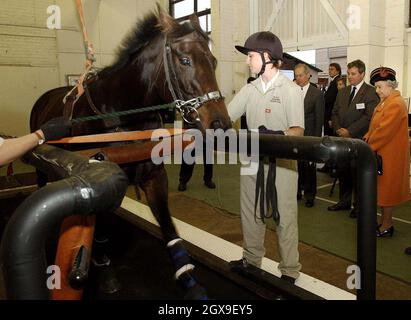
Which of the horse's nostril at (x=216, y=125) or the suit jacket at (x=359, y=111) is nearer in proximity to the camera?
the horse's nostril at (x=216, y=125)

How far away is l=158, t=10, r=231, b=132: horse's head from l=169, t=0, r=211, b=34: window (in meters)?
7.21

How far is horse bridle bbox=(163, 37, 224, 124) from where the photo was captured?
209cm

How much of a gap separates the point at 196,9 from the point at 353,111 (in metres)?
6.94

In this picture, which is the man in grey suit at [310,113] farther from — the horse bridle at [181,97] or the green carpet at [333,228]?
the horse bridle at [181,97]

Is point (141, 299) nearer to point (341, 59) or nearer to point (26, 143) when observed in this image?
point (26, 143)

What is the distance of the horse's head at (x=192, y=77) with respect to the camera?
2.08 metres

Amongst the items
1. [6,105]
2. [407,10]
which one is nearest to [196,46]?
[407,10]

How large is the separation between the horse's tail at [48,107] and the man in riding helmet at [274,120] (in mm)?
1976

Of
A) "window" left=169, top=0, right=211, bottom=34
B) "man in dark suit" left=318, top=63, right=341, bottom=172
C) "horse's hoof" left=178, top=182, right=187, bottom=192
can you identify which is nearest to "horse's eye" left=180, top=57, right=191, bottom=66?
"horse's hoof" left=178, top=182, right=187, bottom=192

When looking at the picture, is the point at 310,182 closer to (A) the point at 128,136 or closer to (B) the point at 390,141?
(B) the point at 390,141

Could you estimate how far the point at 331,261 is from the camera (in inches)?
121

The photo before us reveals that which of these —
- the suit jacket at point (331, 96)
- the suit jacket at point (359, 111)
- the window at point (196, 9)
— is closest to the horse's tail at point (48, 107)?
the suit jacket at point (359, 111)

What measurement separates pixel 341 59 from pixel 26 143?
7.28 meters

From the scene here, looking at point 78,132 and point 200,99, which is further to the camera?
point 78,132
